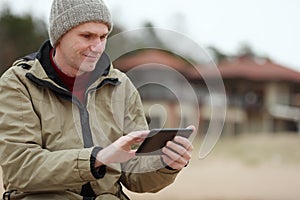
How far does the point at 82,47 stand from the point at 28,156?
1.39ft

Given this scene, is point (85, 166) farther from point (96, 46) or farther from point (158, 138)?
point (96, 46)

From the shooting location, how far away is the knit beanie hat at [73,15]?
7.51 ft

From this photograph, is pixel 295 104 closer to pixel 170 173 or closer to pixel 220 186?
pixel 220 186

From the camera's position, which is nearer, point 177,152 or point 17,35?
point 177,152

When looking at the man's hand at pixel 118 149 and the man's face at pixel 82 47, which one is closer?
the man's hand at pixel 118 149

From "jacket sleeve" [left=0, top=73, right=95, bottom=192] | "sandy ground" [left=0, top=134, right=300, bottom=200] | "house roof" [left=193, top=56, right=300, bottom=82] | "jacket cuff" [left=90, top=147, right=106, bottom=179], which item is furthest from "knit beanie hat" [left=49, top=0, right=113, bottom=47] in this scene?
"house roof" [left=193, top=56, right=300, bottom=82]

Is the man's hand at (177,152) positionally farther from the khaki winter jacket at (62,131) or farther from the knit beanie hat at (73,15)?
the knit beanie hat at (73,15)

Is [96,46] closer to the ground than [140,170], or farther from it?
farther from it

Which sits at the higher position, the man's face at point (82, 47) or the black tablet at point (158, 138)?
the man's face at point (82, 47)

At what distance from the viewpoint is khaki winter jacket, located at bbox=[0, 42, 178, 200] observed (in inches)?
82.7

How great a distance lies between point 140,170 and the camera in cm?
244

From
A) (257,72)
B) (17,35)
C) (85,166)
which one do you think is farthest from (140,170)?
(257,72)

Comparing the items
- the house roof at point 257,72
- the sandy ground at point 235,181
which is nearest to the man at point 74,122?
the sandy ground at point 235,181

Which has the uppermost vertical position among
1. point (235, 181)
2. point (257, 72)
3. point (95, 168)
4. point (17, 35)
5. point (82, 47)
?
point (82, 47)
